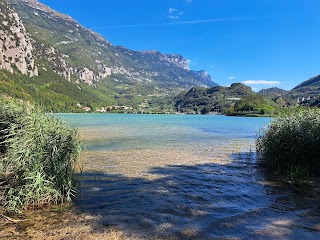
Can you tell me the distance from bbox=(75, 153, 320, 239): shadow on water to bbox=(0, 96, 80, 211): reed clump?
1.34 meters

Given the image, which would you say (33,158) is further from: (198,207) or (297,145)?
(297,145)

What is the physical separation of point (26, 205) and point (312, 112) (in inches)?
635

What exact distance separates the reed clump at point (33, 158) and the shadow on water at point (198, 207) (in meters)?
1.34

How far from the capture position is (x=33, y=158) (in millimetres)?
9125

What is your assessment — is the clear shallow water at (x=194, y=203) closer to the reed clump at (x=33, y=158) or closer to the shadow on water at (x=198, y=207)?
the shadow on water at (x=198, y=207)

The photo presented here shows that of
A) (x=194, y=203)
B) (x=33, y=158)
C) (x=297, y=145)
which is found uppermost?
(x=33, y=158)

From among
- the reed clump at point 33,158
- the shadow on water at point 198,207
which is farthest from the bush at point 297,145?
the reed clump at point 33,158

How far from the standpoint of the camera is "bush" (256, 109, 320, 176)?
561 inches

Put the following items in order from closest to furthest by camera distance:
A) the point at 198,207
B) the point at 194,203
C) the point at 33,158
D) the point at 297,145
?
1. the point at 33,158
2. the point at 198,207
3. the point at 194,203
4. the point at 297,145

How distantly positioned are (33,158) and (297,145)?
13158 millimetres

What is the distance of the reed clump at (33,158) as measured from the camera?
8961 mm

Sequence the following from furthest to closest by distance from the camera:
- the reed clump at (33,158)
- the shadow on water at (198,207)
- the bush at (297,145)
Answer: the bush at (297,145) < the reed clump at (33,158) < the shadow on water at (198,207)

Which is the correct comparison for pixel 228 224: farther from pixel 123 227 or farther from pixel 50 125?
pixel 50 125

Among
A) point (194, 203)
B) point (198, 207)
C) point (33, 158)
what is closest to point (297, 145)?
point (194, 203)
